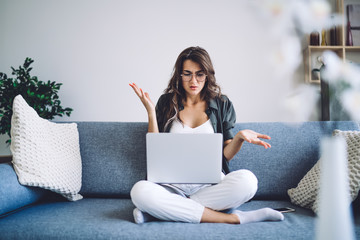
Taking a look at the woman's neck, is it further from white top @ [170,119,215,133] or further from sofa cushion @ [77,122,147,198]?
sofa cushion @ [77,122,147,198]

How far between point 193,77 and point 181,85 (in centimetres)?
17

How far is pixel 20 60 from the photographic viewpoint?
10.9 ft

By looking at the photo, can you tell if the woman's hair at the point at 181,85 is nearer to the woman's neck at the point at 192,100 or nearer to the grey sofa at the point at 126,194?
the woman's neck at the point at 192,100

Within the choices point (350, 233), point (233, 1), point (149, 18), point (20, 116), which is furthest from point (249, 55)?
point (350, 233)

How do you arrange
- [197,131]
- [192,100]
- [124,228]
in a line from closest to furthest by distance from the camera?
1. [124,228]
2. [197,131]
3. [192,100]

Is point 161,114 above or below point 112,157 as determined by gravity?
above

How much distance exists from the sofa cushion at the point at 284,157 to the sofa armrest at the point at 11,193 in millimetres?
1076

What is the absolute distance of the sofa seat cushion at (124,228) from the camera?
3.77 ft

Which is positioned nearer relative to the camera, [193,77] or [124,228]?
[124,228]

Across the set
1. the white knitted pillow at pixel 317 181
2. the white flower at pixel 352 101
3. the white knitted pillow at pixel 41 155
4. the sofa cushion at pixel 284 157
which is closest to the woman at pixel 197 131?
the sofa cushion at pixel 284 157

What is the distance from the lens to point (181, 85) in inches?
76.0

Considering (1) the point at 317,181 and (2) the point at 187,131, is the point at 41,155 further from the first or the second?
(1) the point at 317,181

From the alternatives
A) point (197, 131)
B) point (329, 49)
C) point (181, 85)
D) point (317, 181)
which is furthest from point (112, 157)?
point (329, 49)

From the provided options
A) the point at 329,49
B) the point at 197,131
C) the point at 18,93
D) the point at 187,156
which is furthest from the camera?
the point at 329,49
